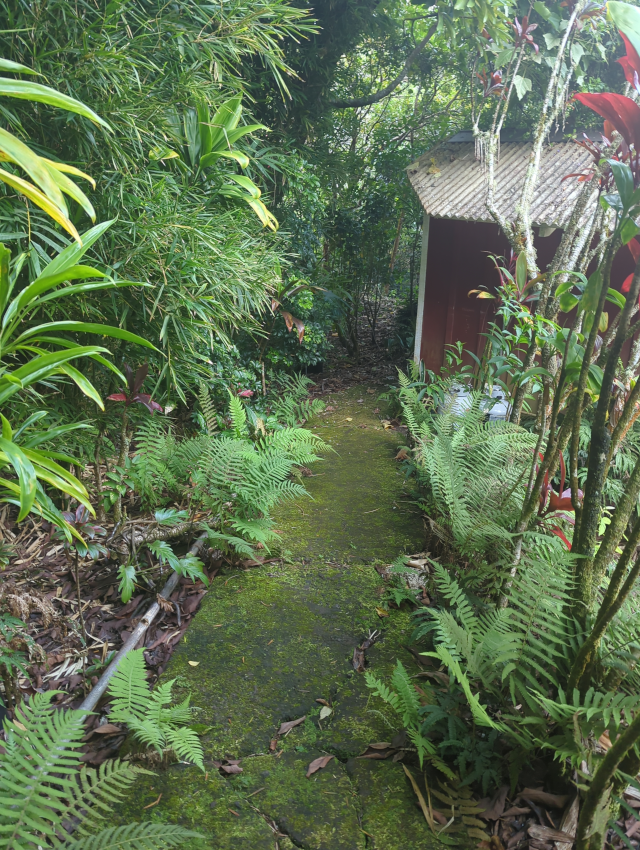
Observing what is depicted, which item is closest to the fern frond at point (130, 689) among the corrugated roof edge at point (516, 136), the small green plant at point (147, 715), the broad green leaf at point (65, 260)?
the small green plant at point (147, 715)

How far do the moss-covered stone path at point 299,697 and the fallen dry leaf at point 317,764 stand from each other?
0.02 metres

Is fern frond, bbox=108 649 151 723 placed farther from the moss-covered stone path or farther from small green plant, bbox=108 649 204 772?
the moss-covered stone path

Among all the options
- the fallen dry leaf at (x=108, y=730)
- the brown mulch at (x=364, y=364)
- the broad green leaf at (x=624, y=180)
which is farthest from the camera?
the brown mulch at (x=364, y=364)

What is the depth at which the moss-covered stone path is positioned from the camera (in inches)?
60.9

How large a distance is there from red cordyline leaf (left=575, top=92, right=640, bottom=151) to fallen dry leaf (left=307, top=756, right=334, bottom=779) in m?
1.93

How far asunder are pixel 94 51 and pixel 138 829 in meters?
2.69

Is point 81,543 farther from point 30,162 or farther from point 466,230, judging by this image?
point 466,230

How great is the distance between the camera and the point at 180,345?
276 centimetres

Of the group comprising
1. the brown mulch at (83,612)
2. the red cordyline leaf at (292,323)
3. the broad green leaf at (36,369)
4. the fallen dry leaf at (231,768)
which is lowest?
the brown mulch at (83,612)

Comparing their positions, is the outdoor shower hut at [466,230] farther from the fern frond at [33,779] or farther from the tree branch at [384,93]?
the fern frond at [33,779]

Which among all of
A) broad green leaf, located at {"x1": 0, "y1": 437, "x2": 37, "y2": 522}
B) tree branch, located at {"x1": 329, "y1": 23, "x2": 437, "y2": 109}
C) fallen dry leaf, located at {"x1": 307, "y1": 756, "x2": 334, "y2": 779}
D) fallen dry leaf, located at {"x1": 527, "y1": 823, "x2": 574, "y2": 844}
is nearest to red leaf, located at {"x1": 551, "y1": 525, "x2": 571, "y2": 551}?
fallen dry leaf, located at {"x1": 527, "y1": 823, "x2": 574, "y2": 844}

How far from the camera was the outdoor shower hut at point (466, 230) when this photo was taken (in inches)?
194

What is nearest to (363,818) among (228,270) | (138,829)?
(138,829)

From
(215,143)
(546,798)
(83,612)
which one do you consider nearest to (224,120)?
(215,143)
